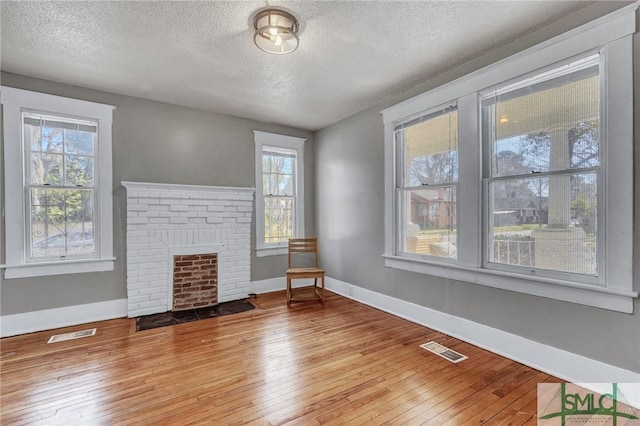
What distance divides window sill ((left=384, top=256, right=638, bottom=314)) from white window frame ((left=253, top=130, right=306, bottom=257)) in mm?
2283

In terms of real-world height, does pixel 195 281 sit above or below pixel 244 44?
below

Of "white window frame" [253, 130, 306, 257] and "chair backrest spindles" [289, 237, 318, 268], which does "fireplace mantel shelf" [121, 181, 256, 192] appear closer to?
"white window frame" [253, 130, 306, 257]

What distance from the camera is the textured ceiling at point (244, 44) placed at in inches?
81.1

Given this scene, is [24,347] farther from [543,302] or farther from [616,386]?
[616,386]

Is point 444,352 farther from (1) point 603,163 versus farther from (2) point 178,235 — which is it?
(2) point 178,235

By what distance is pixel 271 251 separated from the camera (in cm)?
464

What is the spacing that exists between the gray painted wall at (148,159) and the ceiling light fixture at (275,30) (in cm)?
218

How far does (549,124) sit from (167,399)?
3461 mm

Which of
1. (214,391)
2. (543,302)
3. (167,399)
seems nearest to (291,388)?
(214,391)

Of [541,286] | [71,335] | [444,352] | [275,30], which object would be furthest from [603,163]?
[71,335]

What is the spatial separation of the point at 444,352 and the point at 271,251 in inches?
113

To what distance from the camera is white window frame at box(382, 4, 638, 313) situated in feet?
6.15

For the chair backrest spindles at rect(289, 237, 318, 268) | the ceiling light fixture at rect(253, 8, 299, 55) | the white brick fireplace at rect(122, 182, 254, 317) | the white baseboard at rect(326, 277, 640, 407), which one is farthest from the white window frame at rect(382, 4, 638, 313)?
the white brick fireplace at rect(122, 182, 254, 317)

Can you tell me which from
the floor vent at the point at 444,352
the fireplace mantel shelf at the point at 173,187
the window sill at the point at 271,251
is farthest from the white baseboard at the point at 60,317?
the floor vent at the point at 444,352
